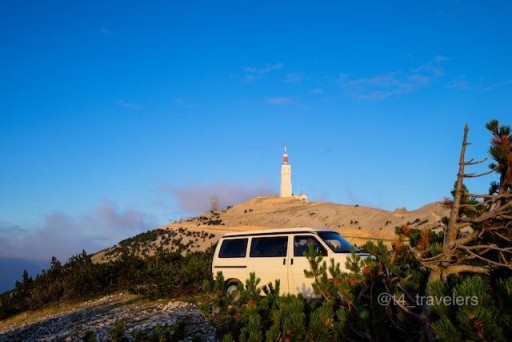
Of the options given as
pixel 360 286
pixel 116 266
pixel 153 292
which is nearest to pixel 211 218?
pixel 116 266

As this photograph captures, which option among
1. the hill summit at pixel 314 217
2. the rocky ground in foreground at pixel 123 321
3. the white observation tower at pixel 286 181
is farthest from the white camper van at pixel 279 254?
the white observation tower at pixel 286 181

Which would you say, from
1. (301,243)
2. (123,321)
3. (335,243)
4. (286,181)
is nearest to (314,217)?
(286,181)

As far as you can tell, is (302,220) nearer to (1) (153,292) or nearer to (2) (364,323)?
Result: (1) (153,292)

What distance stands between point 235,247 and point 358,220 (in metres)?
37.8

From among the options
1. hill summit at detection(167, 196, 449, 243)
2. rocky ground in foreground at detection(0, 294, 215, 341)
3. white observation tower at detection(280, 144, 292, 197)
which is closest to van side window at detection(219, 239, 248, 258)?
rocky ground in foreground at detection(0, 294, 215, 341)

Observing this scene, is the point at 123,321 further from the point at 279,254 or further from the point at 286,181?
the point at 286,181

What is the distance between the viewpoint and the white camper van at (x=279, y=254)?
37.2 feet

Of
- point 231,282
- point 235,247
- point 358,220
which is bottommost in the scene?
point 231,282

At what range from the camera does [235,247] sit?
1302cm

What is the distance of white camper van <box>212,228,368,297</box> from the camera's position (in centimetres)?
1133

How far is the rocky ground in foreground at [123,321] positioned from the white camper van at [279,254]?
5.86 feet

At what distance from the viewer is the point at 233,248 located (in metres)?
13.1

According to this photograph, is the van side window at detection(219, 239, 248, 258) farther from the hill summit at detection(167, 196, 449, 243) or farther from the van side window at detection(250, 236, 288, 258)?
the hill summit at detection(167, 196, 449, 243)

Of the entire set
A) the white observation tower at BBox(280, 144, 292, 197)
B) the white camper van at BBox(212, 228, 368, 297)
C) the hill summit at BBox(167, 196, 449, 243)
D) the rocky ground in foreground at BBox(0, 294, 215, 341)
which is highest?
the white observation tower at BBox(280, 144, 292, 197)
